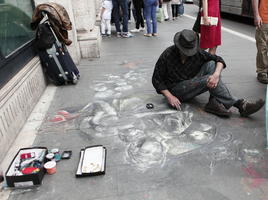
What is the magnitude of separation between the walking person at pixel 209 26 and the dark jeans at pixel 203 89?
109 centimetres

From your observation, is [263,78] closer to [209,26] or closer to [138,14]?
[209,26]

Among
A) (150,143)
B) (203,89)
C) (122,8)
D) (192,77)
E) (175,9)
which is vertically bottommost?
Answer: (150,143)

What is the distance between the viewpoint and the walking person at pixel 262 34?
157 inches

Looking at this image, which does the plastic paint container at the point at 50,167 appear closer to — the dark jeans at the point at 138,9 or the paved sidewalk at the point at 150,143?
the paved sidewalk at the point at 150,143

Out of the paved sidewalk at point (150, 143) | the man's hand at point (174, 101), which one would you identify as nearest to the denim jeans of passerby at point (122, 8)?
the paved sidewalk at point (150, 143)

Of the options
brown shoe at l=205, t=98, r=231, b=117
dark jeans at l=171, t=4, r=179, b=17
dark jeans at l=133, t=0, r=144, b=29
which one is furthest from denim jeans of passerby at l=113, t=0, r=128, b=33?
brown shoe at l=205, t=98, r=231, b=117

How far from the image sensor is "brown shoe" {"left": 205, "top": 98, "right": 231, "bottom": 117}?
322 centimetres

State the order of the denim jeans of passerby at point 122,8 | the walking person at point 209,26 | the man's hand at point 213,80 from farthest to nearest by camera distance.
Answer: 1. the denim jeans of passerby at point 122,8
2. the walking person at point 209,26
3. the man's hand at point 213,80

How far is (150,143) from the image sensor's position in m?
2.83

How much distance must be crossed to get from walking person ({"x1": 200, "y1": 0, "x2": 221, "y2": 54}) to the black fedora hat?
1.26m

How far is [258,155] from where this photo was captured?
2.57 metres

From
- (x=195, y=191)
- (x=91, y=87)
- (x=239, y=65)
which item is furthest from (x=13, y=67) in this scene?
(x=239, y=65)

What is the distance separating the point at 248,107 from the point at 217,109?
343 mm

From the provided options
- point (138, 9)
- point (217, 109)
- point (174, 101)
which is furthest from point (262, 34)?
point (138, 9)
